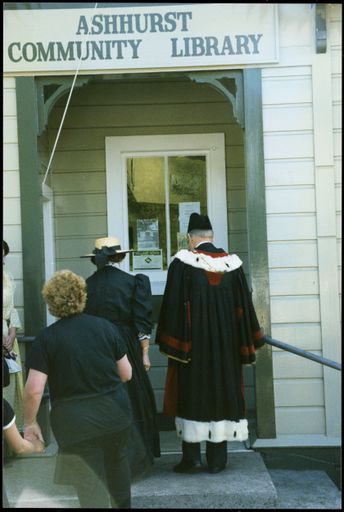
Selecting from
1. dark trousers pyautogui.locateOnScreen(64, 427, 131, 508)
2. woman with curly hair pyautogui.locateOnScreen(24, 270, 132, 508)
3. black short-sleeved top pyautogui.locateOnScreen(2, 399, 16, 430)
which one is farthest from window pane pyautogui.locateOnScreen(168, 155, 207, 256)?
black short-sleeved top pyautogui.locateOnScreen(2, 399, 16, 430)

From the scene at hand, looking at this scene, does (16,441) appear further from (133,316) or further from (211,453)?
(211,453)

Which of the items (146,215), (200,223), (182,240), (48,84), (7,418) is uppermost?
(48,84)

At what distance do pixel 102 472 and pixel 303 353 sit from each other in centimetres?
185

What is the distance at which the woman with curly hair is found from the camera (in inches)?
145

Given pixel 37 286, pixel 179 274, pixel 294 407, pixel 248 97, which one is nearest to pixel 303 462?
pixel 294 407

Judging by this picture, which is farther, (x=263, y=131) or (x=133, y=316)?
(x=263, y=131)

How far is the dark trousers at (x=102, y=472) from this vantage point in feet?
12.2

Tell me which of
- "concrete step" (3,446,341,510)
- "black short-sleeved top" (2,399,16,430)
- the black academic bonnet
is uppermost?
the black academic bonnet

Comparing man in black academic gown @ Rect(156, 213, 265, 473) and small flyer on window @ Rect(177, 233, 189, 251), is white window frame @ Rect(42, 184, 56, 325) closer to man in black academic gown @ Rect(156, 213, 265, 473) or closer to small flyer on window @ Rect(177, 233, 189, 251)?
small flyer on window @ Rect(177, 233, 189, 251)

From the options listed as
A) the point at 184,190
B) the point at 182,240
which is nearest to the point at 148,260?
the point at 182,240

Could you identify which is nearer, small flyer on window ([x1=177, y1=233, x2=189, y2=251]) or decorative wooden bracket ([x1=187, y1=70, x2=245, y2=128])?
decorative wooden bracket ([x1=187, y1=70, x2=245, y2=128])

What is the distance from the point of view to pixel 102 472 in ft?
12.4

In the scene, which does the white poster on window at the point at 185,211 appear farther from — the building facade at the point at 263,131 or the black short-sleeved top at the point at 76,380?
the black short-sleeved top at the point at 76,380

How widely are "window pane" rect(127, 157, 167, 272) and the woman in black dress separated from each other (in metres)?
1.80
